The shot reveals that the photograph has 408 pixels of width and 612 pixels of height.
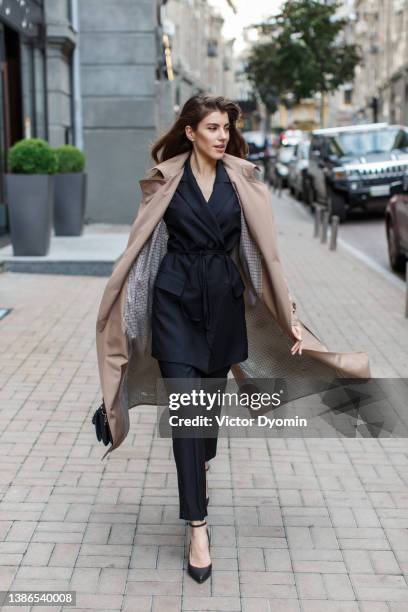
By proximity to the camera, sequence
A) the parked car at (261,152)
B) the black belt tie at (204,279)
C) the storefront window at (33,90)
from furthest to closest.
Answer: the parked car at (261,152)
the storefront window at (33,90)
the black belt tie at (204,279)

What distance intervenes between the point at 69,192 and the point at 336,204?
27.1 feet

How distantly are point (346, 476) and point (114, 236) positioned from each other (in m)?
11.2

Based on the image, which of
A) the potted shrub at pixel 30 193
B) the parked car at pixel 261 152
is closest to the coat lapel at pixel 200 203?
the potted shrub at pixel 30 193

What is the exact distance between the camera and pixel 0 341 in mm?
8305

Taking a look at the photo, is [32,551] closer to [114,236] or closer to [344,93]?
[114,236]

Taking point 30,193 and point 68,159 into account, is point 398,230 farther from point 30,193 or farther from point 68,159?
point 68,159

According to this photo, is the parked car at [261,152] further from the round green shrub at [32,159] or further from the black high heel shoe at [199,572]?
the black high heel shoe at [199,572]

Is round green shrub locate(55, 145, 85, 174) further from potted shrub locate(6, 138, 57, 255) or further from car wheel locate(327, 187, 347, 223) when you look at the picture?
car wheel locate(327, 187, 347, 223)

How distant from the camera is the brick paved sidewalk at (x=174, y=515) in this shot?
3828 mm

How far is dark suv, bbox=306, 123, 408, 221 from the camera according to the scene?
20750 millimetres

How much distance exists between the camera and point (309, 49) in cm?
4450

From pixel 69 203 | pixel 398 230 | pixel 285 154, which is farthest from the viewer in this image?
pixel 285 154

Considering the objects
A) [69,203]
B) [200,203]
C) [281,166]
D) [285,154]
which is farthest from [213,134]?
[285,154]

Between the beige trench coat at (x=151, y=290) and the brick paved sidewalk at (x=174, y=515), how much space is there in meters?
0.55
